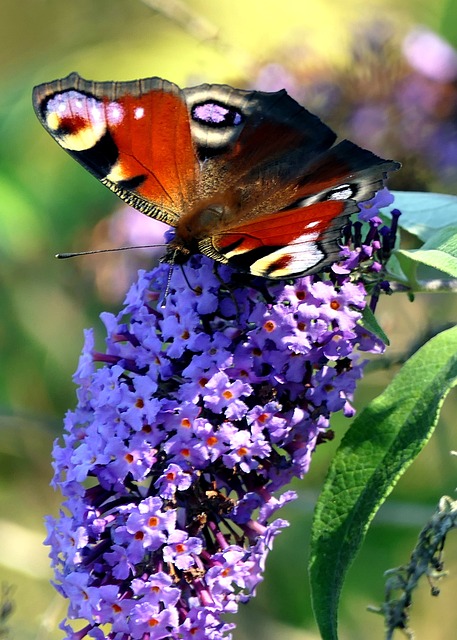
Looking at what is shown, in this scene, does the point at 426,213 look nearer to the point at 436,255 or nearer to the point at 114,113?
the point at 436,255

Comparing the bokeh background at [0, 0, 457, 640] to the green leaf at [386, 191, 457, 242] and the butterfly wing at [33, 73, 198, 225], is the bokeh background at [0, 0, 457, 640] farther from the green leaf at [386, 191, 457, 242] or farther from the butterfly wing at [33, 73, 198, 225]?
the butterfly wing at [33, 73, 198, 225]

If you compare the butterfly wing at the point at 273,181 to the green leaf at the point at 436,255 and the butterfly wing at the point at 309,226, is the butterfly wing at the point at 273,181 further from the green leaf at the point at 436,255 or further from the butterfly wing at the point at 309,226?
the green leaf at the point at 436,255

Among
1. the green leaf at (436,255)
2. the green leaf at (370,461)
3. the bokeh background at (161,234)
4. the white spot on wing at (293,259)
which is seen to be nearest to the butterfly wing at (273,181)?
the white spot on wing at (293,259)

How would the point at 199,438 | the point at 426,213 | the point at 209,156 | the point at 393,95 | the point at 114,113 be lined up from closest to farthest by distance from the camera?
the point at 199,438 < the point at 114,113 < the point at 209,156 < the point at 426,213 < the point at 393,95

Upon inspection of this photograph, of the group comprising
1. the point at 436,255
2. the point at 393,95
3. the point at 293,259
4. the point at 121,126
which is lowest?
the point at 293,259

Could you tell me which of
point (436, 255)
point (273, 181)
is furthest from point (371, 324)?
point (273, 181)

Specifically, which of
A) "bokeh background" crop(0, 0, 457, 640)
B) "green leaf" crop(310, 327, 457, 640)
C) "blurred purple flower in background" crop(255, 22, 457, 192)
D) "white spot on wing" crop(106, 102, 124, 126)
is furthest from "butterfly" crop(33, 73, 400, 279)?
"blurred purple flower in background" crop(255, 22, 457, 192)

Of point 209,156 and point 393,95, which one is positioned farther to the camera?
point 393,95
